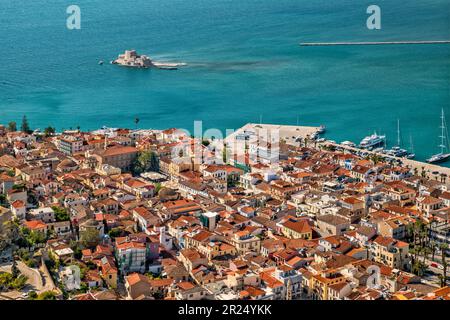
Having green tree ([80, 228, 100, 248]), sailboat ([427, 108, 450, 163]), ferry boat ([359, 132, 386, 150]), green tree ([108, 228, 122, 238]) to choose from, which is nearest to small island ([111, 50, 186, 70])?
ferry boat ([359, 132, 386, 150])

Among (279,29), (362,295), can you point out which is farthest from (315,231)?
(279,29)

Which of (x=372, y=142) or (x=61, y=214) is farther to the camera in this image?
(x=372, y=142)

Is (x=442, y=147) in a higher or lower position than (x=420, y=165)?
higher

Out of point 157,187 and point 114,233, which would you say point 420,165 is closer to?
point 157,187

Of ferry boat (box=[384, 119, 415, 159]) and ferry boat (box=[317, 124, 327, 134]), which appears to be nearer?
ferry boat (box=[384, 119, 415, 159])

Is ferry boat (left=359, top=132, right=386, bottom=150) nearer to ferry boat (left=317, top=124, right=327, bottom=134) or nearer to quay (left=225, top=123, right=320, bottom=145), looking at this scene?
ferry boat (left=317, top=124, right=327, bottom=134)

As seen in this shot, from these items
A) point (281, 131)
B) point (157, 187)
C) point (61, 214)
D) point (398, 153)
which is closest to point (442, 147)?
point (398, 153)
